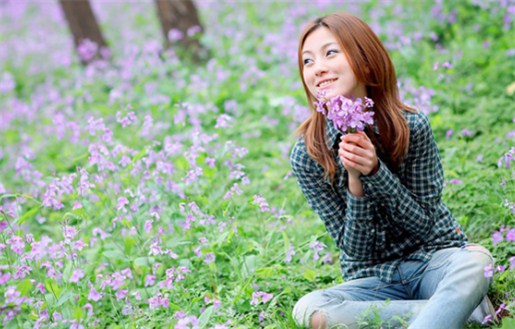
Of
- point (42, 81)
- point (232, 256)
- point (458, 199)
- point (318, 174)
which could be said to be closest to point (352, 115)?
point (318, 174)

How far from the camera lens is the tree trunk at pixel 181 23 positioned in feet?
24.5

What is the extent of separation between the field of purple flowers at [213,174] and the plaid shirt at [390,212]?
0.26 m

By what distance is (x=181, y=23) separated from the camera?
7516 millimetres

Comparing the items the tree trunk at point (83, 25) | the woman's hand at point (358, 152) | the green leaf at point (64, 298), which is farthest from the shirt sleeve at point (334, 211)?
the tree trunk at point (83, 25)

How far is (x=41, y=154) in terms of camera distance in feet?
20.0

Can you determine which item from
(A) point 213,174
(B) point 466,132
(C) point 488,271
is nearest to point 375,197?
(C) point 488,271

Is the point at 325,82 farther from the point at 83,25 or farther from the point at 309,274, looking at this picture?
the point at 83,25

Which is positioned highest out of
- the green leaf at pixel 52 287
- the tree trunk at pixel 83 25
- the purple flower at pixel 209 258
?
the tree trunk at pixel 83 25

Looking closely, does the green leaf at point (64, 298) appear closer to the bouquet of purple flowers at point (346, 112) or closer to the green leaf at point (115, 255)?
the green leaf at point (115, 255)

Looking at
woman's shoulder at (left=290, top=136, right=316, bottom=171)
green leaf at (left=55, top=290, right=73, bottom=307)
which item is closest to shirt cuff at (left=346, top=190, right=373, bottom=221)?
woman's shoulder at (left=290, top=136, right=316, bottom=171)

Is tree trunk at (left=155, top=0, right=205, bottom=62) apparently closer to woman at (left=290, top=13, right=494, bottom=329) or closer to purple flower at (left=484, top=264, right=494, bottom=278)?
woman at (left=290, top=13, right=494, bottom=329)

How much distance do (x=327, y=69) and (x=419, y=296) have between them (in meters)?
1.04

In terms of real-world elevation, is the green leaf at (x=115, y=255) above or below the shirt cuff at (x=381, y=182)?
below

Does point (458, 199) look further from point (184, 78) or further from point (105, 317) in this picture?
point (184, 78)
